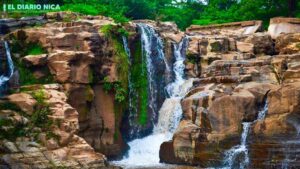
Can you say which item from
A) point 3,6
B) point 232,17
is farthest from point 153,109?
point 232,17

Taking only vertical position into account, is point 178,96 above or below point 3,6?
below

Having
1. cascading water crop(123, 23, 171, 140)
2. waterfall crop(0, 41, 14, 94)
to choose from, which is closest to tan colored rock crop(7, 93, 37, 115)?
waterfall crop(0, 41, 14, 94)

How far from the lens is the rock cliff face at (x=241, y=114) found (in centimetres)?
1884

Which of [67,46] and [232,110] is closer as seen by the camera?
[232,110]

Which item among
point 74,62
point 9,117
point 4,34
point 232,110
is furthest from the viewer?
point 4,34

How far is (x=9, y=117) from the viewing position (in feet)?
59.0

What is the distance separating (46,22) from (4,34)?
8.00 ft

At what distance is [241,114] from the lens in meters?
20.1

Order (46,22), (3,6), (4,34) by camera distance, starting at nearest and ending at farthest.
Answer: (4,34) → (46,22) → (3,6)

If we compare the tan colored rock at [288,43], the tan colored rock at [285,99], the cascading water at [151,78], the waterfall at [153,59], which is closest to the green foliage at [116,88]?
the cascading water at [151,78]

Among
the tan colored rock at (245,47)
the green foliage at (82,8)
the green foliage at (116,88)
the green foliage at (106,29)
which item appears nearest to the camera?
the green foliage at (116,88)

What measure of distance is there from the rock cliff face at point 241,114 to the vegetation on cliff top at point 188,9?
758 centimetres

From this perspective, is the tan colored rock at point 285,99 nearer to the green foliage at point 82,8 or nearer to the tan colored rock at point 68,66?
the tan colored rock at point 68,66

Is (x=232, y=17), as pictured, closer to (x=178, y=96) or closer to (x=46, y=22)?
(x=178, y=96)
